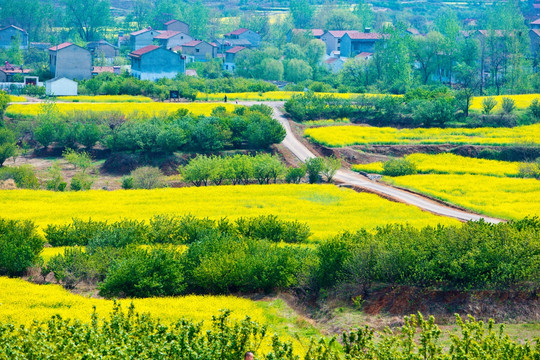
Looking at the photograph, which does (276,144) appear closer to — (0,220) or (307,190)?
(307,190)

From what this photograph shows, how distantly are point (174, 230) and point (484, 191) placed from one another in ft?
90.9

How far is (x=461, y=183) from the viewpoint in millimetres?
62188

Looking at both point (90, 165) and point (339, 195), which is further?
point (90, 165)

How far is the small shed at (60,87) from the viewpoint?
330ft

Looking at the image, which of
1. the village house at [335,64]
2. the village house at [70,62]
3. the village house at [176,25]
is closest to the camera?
the village house at [70,62]

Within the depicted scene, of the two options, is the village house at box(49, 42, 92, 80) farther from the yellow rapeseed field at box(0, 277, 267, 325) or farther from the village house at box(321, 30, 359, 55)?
the yellow rapeseed field at box(0, 277, 267, 325)

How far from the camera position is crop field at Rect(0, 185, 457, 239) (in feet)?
161

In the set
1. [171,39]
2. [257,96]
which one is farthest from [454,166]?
[171,39]

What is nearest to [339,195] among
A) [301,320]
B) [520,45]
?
[301,320]

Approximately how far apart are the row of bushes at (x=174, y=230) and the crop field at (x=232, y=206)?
2.13 m

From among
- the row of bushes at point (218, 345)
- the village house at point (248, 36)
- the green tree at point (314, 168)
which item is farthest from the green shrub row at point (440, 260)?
the village house at point (248, 36)

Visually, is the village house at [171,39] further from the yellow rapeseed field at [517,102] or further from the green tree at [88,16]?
the yellow rapeseed field at [517,102]

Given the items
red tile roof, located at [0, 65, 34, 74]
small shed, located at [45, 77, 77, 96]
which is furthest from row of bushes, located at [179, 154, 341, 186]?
red tile roof, located at [0, 65, 34, 74]

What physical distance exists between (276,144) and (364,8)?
405 ft
